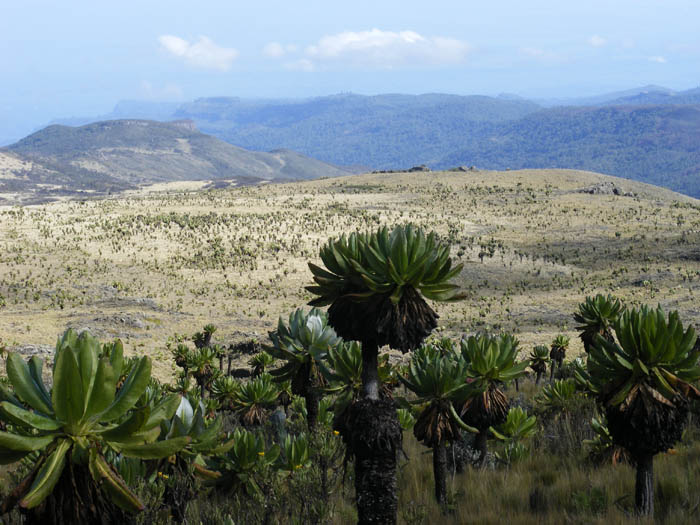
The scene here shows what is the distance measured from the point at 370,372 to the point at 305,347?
77.3 inches

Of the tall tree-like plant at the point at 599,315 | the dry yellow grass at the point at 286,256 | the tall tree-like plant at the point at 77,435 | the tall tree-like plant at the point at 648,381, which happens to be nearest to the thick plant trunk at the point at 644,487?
the tall tree-like plant at the point at 648,381

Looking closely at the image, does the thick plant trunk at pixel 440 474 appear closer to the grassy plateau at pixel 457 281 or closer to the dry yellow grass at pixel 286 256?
the grassy plateau at pixel 457 281

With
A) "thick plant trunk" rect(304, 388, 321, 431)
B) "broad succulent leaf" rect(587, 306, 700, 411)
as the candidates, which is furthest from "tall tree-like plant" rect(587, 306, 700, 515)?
"thick plant trunk" rect(304, 388, 321, 431)

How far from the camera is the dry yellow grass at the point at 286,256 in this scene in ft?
93.1

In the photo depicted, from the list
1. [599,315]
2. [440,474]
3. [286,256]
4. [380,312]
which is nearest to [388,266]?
[380,312]

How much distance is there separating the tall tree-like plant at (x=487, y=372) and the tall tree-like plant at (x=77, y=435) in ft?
12.8

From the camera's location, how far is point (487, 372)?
629cm

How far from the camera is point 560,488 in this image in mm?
6129

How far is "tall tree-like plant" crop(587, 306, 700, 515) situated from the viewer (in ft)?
15.1

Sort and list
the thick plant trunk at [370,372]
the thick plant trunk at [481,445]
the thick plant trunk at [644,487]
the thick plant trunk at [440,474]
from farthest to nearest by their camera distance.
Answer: the thick plant trunk at [481,445]
the thick plant trunk at [440,474]
the thick plant trunk at [644,487]
the thick plant trunk at [370,372]

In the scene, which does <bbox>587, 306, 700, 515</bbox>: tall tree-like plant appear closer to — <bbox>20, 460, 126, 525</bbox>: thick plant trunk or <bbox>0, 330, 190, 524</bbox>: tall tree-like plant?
<bbox>0, 330, 190, 524</bbox>: tall tree-like plant

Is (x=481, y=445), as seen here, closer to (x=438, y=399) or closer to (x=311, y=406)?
(x=438, y=399)

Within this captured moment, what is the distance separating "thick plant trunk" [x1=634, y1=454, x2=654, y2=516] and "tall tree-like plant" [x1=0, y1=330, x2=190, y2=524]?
3923 mm

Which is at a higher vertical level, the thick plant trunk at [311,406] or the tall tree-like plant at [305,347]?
the tall tree-like plant at [305,347]
